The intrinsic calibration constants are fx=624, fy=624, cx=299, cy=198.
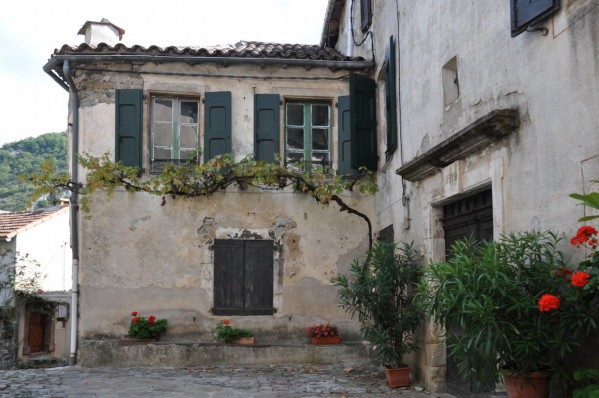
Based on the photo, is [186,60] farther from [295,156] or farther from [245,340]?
[245,340]

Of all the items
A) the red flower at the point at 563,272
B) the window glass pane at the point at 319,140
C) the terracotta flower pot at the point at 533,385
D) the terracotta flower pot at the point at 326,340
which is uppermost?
the window glass pane at the point at 319,140

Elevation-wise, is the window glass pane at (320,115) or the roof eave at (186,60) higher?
the roof eave at (186,60)

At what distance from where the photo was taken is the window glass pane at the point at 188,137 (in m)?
10.4

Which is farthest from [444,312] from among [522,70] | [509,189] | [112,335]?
[112,335]

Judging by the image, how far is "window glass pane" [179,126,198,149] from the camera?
10383 millimetres

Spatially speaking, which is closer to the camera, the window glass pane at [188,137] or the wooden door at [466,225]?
the wooden door at [466,225]

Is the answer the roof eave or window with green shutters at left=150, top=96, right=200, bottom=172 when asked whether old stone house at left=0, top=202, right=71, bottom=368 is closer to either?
the roof eave

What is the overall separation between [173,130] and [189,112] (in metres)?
0.42

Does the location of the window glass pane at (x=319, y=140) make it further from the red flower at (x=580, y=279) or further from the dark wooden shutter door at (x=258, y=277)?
the red flower at (x=580, y=279)

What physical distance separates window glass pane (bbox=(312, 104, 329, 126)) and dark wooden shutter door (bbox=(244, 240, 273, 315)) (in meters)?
2.20

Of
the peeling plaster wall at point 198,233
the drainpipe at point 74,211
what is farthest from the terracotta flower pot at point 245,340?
the drainpipe at point 74,211

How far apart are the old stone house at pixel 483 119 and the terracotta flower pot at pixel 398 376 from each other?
214 millimetres

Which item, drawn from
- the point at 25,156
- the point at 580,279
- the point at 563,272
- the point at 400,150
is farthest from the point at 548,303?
the point at 25,156

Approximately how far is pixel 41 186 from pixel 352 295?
16.7ft
